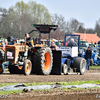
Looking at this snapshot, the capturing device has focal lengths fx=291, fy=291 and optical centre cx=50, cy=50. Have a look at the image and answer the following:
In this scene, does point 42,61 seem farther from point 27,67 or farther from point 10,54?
point 10,54

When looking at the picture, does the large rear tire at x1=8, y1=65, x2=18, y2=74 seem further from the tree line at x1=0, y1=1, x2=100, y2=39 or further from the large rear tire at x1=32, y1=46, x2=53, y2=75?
the tree line at x1=0, y1=1, x2=100, y2=39

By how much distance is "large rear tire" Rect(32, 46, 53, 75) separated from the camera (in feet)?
50.4

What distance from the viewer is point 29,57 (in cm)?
1570

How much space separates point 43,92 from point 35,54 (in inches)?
253

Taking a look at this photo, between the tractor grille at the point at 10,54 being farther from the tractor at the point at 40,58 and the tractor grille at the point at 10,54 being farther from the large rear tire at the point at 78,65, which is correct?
the large rear tire at the point at 78,65

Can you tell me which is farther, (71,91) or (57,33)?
(57,33)

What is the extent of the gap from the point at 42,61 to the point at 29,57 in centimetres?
80

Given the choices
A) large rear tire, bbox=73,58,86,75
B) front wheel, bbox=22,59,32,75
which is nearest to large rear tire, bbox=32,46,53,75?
front wheel, bbox=22,59,32,75

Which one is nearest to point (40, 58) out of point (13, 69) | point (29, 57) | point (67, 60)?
point (29, 57)

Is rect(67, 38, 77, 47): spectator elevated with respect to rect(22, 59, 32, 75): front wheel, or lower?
elevated

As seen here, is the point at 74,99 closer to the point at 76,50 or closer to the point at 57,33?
the point at 76,50

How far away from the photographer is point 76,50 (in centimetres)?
1841

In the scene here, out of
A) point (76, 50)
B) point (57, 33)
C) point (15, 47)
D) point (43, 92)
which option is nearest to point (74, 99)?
point (43, 92)

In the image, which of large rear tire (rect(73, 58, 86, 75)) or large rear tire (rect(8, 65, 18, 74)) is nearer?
large rear tire (rect(8, 65, 18, 74))
